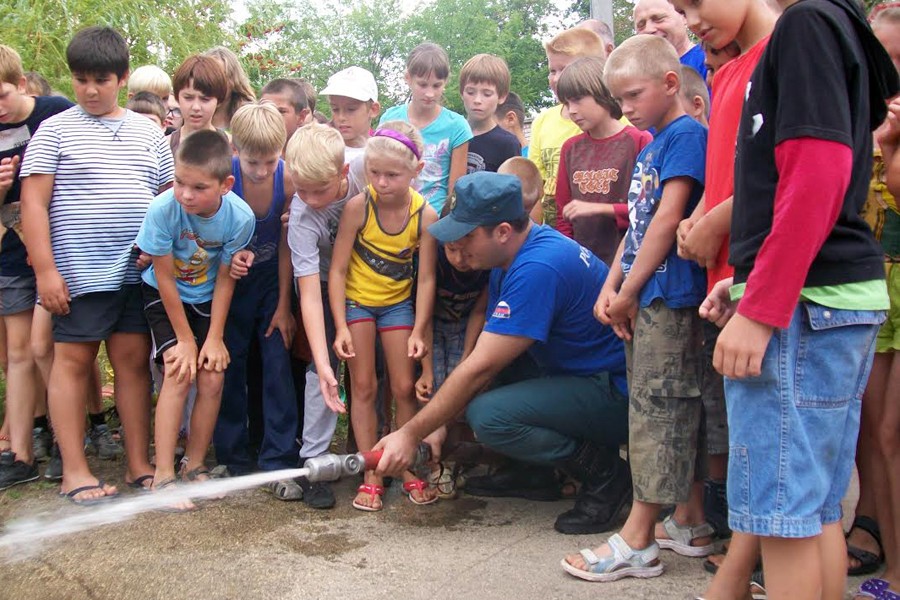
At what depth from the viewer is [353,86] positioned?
17.2 feet

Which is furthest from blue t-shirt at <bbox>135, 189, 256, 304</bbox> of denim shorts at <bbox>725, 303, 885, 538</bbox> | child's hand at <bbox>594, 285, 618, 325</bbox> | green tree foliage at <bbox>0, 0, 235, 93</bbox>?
green tree foliage at <bbox>0, 0, 235, 93</bbox>

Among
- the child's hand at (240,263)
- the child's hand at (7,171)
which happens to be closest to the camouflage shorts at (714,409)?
the child's hand at (240,263)

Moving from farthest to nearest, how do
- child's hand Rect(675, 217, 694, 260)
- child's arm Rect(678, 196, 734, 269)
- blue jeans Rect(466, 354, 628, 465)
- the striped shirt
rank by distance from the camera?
1. the striped shirt
2. blue jeans Rect(466, 354, 628, 465)
3. child's hand Rect(675, 217, 694, 260)
4. child's arm Rect(678, 196, 734, 269)

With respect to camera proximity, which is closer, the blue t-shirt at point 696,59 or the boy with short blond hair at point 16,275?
the blue t-shirt at point 696,59

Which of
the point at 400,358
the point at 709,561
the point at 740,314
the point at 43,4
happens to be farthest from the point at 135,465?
the point at 43,4

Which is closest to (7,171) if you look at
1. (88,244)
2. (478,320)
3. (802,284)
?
(88,244)

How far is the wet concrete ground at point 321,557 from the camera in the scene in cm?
335

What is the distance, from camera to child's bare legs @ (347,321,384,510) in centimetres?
438

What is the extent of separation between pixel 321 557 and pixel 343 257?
1393 mm

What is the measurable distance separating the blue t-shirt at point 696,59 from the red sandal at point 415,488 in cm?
231

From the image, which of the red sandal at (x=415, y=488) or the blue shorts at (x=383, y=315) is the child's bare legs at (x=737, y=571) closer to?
the red sandal at (x=415, y=488)

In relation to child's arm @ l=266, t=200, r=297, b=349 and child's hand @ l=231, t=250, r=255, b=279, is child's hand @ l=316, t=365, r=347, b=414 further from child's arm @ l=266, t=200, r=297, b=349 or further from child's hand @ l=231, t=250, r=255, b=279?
child's hand @ l=231, t=250, r=255, b=279

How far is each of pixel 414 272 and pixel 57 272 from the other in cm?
167

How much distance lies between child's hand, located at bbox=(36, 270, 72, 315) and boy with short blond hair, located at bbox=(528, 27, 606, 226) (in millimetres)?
2569
